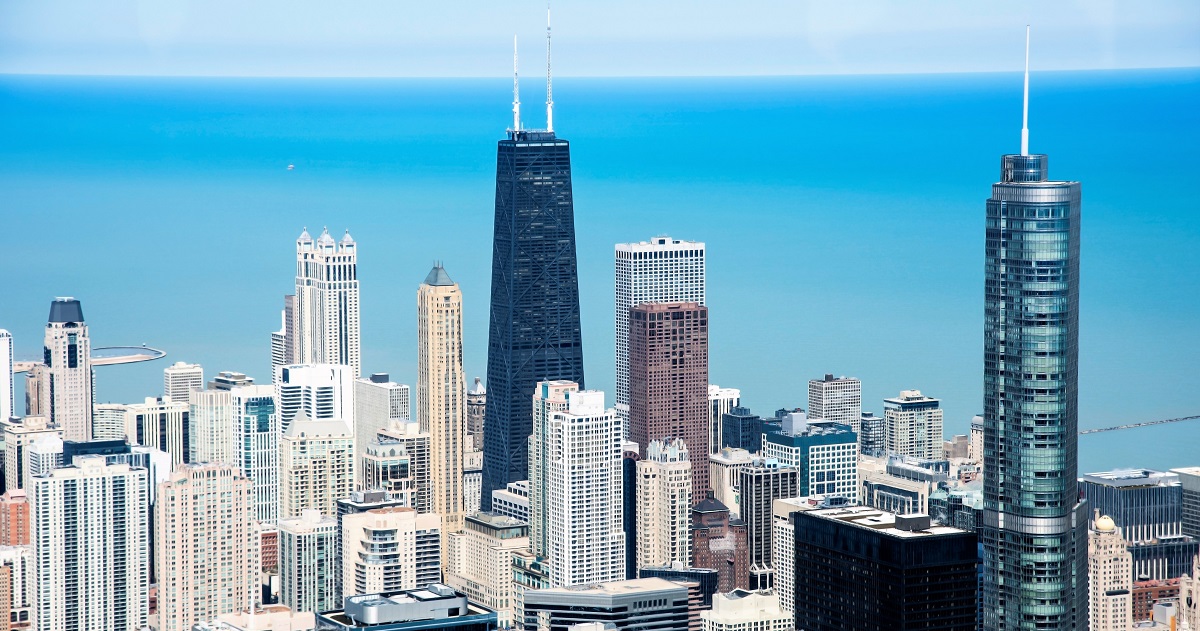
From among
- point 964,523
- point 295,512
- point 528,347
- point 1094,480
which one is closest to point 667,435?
point 528,347

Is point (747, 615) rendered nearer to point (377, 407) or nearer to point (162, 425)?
point (377, 407)

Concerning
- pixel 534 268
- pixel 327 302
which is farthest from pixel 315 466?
pixel 327 302

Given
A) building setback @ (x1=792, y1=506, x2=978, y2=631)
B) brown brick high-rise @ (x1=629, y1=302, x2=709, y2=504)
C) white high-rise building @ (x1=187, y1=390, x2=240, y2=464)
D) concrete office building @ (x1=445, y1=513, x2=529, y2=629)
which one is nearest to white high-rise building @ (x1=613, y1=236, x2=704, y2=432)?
brown brick high-rise @ (x1=629, y1=302, x2=709, y2=504)

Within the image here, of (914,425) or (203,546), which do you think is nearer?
(203,546)

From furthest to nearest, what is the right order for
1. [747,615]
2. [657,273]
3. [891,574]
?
1. [657,273]
2. [747,615]
3. [891,574]

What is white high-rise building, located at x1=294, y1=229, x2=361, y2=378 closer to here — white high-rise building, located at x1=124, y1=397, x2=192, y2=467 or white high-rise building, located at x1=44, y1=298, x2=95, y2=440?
white high-rise building, located at x1=124, y1=397, x2=192, y2=467

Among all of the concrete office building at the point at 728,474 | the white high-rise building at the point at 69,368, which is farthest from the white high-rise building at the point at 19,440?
the concrete office building at the point at 728,474

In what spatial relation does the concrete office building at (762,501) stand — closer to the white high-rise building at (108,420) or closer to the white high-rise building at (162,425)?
the white high-rise building at (162,425)
